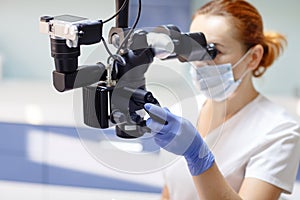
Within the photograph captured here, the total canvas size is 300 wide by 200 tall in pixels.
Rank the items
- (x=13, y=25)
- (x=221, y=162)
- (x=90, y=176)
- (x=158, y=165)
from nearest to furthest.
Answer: (x=158, y=165) < (x=221, y=162) < (x=90, y=176) < (x=13, y=25)

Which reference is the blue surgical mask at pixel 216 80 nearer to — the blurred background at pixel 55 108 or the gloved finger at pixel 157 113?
the gloved finger at pixel 157 113

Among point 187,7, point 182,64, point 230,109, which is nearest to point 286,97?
point 187,7

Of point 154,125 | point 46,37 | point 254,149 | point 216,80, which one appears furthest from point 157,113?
point 46,37

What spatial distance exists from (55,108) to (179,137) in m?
1.16

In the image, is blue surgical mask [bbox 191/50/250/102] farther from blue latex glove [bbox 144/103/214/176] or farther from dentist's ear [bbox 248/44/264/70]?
blue latex glove [bbox 144/103/214/176]

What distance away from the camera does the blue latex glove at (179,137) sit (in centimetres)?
90

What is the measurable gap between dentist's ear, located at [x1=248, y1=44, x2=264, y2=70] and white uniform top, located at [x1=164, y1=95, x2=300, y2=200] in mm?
92

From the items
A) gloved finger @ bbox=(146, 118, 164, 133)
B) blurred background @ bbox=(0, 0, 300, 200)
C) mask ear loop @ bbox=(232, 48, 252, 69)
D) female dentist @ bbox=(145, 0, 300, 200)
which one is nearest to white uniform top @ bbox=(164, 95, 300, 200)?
female dentist @ bbox=(145, 0, 300, 200)

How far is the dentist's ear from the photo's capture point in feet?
4.77

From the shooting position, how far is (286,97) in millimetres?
2162

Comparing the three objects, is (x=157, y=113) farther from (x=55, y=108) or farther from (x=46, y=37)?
(x=46, y=37)

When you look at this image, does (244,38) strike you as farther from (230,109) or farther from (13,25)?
(13,25)

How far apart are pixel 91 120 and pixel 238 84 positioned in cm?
70

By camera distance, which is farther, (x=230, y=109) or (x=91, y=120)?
(x=230, y=109)
